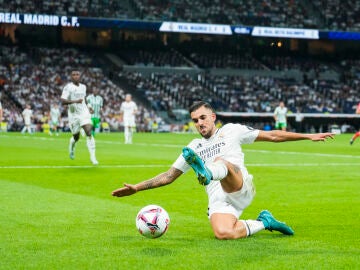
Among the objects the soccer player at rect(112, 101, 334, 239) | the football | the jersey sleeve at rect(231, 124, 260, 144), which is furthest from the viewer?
the jersey sleeve at rect(231, 124, 260, 144)

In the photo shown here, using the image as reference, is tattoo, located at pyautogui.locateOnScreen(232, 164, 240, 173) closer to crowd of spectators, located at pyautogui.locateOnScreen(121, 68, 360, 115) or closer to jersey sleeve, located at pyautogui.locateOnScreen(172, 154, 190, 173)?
jersey sleeve, located at pyautogui.locateOnScreen(172, 154, 190, 173)

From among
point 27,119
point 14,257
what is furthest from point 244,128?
point 27,119

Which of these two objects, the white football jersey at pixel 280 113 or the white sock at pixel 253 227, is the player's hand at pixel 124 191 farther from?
the white football jersey at pixel 280 113

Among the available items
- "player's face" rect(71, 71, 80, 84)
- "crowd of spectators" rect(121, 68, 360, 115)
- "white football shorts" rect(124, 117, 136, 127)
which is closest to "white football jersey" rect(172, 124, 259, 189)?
"player's face" rect(71, 71, 80, 84)

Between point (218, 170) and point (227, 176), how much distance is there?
0.59 meters

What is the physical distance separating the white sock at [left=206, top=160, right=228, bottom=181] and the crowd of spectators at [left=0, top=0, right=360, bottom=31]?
55.4 meters

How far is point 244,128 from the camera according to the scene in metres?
9.75

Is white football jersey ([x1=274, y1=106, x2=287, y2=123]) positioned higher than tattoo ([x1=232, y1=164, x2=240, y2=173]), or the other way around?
tattoo ([x1=232, y1=164, x2=240, y2=173])

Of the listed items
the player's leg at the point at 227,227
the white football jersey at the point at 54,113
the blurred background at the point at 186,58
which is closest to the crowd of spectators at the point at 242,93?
the blurred background at the point at 186,58

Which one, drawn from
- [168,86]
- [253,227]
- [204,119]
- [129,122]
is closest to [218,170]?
[204,119]

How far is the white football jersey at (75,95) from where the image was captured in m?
22.1

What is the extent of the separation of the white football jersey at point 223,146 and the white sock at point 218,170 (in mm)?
744

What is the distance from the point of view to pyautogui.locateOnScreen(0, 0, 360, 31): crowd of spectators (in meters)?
65.4

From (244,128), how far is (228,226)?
1.34 meters
